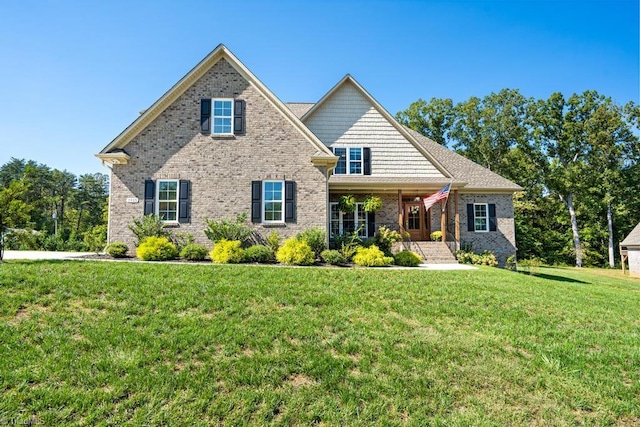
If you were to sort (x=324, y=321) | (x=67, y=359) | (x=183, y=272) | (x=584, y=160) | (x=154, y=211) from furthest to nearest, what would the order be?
1. (x=584, y=160)
2. (x=154, y=211)
3. (x=183, y=272)
4. (x=324, y=321)
5. (x=67, y=359)

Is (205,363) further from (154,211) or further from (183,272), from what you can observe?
(154,211)

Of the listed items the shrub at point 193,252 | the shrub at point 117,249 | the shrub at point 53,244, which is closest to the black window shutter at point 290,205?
the shrub at point 193,252

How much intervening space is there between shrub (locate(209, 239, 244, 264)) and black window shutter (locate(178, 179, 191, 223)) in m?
2.36

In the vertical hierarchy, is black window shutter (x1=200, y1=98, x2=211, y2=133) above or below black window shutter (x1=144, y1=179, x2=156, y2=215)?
above

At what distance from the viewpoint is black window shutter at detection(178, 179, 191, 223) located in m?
12.9

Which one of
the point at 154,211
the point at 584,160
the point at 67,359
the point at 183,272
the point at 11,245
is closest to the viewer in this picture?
the point at 67,359

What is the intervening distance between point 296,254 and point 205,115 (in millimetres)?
7002

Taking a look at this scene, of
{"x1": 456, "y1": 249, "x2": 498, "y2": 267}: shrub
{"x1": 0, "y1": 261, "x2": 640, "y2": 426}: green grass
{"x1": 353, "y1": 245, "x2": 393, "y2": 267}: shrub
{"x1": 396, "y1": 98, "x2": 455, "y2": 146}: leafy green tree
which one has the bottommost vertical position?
{"x1": 0, "y1": 261, "x2": 640, "y2": 426}: green grass

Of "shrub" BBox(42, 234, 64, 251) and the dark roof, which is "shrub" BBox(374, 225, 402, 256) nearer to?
the dark roof

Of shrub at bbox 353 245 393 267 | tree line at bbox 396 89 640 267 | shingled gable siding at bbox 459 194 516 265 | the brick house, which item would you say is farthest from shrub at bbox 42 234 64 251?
tree line at bbox 396 89 640 267

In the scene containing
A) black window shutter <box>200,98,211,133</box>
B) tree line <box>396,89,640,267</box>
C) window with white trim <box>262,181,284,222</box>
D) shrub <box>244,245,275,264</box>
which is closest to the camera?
shrub <box>244,245,275,264</box>

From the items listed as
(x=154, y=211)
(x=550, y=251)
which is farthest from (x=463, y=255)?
(x=550, y=251)

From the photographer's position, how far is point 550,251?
29625 millimetres

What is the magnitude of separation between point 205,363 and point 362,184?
12681 mm
